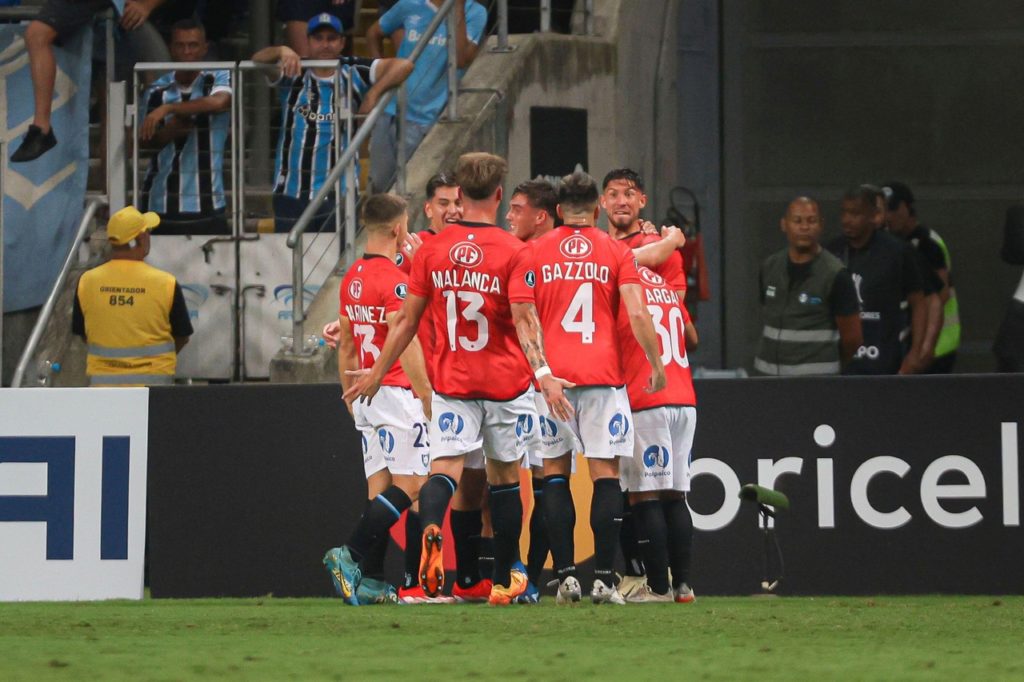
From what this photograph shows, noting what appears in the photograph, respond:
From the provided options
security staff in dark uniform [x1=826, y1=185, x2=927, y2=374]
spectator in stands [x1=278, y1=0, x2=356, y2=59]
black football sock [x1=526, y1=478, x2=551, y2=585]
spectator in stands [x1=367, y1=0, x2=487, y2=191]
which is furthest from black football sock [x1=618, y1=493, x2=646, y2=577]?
spectator in stands [x1=278, y1=0, x2=356, y2=59]

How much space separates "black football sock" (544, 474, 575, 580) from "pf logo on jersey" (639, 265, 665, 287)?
3.79 feet

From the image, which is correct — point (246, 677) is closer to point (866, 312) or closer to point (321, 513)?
point (321, 513)

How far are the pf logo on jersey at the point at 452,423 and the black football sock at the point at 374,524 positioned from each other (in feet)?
2.05

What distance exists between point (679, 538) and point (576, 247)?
162 centimetres

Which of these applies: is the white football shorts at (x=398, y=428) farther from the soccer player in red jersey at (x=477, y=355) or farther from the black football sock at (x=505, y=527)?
the black football sock at (x=505, y=527)

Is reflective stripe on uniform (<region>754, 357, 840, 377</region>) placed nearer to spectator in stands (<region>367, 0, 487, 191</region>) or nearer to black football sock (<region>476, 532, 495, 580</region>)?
black football sock (<region>476, 532, 495, 580</region>)

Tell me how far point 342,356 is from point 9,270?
4587mm

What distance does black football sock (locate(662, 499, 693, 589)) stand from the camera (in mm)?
9953

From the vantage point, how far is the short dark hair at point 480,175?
31.4 ft

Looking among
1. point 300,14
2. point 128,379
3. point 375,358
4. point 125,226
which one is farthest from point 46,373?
point 375,358

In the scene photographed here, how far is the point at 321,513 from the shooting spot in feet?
37.4

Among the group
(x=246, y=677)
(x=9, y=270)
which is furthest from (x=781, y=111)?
(x=246, y=677)

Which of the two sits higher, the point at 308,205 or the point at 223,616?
the point at 308,205

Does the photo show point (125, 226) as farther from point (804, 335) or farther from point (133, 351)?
point (804, 335)
